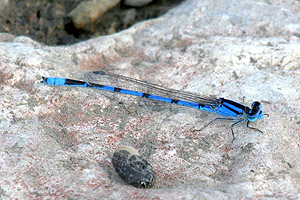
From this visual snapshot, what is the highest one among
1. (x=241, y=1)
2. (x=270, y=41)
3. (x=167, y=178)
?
(x=241, y=1)

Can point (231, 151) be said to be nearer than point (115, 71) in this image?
Yes

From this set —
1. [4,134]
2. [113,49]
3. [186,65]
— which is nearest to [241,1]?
[186,65]

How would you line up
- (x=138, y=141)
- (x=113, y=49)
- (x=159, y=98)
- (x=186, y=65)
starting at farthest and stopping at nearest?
(x=113, y=49), (x=186, y=65), (x=159, y=98), (x=138, y=141)

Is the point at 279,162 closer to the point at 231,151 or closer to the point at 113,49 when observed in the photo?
the point at 231,151

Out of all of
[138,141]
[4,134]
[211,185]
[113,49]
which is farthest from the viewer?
[113,49]

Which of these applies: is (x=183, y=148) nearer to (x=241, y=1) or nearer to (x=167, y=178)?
(x=167, y=178)

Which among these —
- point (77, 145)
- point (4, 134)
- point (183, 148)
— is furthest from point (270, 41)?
point (4, 134)

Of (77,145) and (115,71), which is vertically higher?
(115,71)
